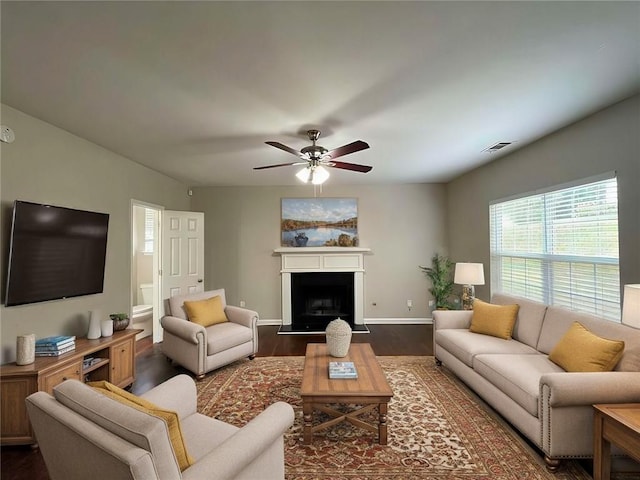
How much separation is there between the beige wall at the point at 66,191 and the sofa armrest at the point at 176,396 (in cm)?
163

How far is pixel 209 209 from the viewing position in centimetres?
583

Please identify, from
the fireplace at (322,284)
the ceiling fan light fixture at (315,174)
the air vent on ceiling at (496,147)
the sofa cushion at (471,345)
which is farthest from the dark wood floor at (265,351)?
the air vent on ceiling at (496,147)

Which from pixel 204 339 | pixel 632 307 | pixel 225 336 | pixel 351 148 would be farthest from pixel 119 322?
pixel 632 307

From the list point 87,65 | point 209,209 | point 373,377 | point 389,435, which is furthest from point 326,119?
point 209,209

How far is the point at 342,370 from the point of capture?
251 cm

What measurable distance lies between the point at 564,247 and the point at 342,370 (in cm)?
267

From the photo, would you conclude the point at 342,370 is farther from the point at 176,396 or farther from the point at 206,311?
the point at 206,311

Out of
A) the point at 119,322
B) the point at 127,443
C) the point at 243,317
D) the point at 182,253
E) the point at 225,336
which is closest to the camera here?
the point at 127,443

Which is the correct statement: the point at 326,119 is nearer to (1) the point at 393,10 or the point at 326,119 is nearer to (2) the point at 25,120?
(1) the point at 393,10

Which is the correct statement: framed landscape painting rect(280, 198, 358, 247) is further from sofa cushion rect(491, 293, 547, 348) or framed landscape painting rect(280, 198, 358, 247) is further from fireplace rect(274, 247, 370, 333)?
sofa cushion rect(491, 293, 547, 348)

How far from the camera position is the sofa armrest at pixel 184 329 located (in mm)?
3289

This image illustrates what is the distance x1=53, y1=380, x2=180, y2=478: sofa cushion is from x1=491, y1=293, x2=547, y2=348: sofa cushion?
3192 mm

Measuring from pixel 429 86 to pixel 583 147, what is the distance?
72.5 inches

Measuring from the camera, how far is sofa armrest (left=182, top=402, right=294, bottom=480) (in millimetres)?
1166
